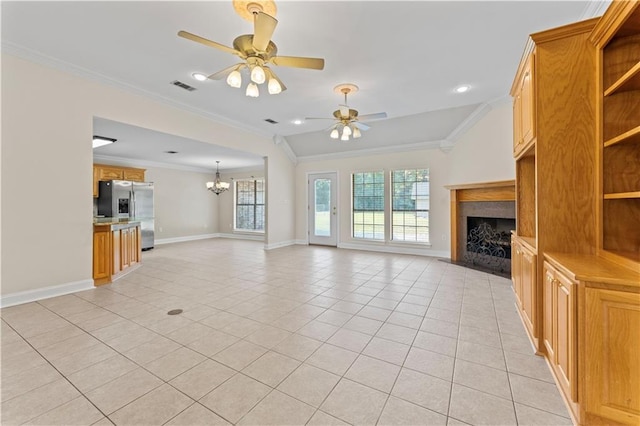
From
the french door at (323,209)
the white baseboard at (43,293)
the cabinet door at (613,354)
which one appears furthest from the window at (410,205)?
the white baseboard at (43,293)

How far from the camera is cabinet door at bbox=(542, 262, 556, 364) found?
184cm

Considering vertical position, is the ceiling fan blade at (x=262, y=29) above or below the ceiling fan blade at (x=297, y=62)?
above

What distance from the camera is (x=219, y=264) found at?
5.52 metres

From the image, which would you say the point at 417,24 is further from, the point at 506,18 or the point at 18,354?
the point at 18,354

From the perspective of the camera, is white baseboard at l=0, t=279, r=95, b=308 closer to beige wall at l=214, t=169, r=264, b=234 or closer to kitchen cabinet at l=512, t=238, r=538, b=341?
kitchen cabinet at l=512, t=238, r=538, b=341

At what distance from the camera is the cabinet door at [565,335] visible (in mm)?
1496

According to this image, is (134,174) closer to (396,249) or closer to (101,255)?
(101,255)

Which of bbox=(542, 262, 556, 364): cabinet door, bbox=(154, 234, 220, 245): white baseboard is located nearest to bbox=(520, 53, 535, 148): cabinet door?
bbox=(542, 262, 556, 364): cabinet door

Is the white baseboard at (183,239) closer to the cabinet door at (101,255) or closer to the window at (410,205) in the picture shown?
the cabinet door at (101,255)

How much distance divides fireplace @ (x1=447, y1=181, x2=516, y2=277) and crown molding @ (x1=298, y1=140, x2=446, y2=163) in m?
1.25

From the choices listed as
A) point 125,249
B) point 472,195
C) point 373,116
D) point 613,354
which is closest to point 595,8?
point 373,116

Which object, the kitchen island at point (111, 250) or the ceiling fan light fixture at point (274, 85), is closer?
the ceiling fan light fixture at point (274, 85)

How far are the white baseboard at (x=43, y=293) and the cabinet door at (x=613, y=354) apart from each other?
523 centimetres

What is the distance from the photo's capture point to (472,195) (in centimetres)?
527
